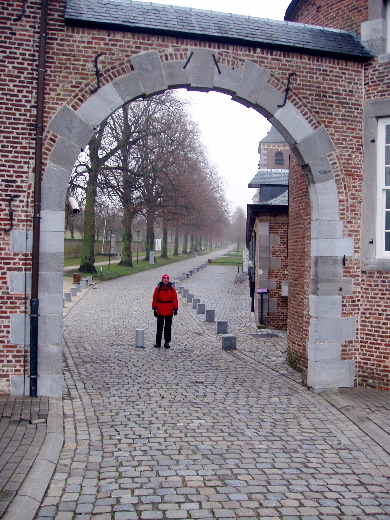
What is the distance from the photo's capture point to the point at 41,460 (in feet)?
17.9

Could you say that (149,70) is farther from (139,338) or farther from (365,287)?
(139,338)

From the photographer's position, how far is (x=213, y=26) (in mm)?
8719

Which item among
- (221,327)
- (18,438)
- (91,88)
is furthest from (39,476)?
(221,327)

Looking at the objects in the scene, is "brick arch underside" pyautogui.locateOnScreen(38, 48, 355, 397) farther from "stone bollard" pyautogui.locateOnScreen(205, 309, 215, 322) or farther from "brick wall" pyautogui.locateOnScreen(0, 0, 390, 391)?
"stone bollard" pyautogui.locateOnScreen(205, 309, 215, 322)

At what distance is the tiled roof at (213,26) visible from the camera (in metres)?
8.17

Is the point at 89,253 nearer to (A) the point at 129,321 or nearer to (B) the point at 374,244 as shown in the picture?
(A) the point at 129,321

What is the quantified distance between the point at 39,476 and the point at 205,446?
187 centimetres

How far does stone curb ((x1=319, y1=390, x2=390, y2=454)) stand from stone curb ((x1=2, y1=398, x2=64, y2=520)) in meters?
3.53

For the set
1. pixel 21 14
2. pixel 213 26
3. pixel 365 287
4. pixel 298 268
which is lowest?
pixel 365 287

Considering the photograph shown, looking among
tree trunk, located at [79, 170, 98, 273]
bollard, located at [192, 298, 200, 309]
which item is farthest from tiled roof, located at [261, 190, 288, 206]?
tree trunk, located at [79, 170, 98, 273]

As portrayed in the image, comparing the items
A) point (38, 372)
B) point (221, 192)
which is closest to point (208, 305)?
point (38, 372)

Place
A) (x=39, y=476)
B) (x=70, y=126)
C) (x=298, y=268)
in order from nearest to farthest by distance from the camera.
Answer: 1. (x=39, y=476)
2. (x=70, y=126)
3. (x=298, y=268)

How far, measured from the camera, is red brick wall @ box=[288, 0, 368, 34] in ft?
30.8

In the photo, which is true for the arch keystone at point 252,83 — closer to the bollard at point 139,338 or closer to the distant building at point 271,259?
the bollard at point 139,338
